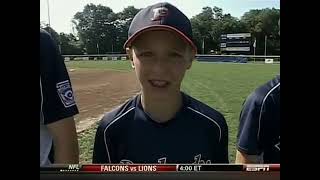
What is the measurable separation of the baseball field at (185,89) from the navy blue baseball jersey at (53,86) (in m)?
0.04

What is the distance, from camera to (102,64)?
2.23 m

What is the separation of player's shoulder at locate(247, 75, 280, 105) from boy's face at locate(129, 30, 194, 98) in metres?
0.32

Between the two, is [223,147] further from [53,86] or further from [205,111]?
[53,86]

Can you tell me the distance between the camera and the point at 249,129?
2135 mm

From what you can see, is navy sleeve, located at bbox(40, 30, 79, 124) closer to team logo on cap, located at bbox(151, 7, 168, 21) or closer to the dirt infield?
the dirt infield

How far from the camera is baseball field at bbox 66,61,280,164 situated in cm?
211

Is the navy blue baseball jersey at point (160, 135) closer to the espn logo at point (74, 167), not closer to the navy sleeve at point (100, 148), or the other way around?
the navy sleeve at point (100, 148)

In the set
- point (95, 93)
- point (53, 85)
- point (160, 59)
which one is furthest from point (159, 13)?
point (53, 85)

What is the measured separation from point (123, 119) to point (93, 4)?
1.78 feet

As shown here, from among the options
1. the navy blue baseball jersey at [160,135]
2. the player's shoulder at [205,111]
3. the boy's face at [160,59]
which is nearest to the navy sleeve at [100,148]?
the navy blue baseball jersey at [160,135]

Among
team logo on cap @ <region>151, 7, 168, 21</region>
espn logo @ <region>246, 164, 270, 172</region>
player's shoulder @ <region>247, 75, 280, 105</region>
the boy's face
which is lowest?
espn logo @ <region>246, 164, 270, 172</region>

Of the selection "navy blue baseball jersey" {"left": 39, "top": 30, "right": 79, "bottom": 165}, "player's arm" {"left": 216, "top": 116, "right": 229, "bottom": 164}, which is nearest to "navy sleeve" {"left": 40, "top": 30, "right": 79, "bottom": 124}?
"navy blue baseball jersey" {"left": 39, "top": 30, "right": 79, "bottom": 165}
